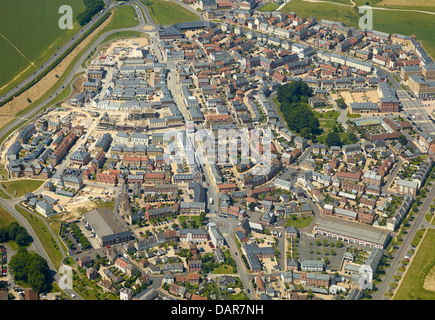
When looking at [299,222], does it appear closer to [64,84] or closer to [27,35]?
[64,84]

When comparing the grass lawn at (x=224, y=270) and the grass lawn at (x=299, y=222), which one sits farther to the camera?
the grass lawn at (x=299, y=222)

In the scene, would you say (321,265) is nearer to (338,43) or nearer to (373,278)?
(373,278)

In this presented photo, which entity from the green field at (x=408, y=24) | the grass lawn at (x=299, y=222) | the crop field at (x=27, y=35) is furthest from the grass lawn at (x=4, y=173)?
the green field at (x=408, y=24)

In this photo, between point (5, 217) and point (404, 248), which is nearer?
point (404, 248)

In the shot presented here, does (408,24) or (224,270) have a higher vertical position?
(408,24)

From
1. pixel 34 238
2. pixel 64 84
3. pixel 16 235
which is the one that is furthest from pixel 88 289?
pixel 64 84

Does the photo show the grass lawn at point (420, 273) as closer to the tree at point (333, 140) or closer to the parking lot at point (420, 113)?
the tree at point (333, 140)
